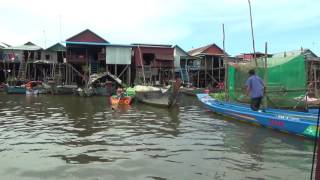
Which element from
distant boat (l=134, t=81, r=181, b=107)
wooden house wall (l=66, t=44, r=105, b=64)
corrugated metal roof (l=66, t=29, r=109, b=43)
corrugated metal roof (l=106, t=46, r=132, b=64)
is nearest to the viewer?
distant boat (l=134, t=81, r=181, b=107)

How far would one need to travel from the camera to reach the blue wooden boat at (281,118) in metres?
11.5

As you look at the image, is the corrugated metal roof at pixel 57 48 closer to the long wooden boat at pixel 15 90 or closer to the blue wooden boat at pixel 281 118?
the long wooden boat at pixel 15 90

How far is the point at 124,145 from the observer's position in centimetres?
1100

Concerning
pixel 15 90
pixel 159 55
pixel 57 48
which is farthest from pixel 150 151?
pixel 57 48

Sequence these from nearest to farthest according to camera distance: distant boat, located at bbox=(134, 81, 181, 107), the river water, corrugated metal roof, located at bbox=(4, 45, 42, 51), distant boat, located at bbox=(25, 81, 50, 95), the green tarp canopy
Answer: the river water, the green tarp canopy, distant boat, located at bbox=(134, 81, 181, 107), distant boat, located at bbox=(25, 81, 50, 95), corrugated metal roof, located at bbox=(4, 45, 42, 51)

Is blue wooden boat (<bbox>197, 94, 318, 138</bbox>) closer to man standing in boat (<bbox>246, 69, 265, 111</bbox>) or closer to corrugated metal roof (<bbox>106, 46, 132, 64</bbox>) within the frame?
man standing in boat (<bbox>246, 69, 265, 111</bbox>)

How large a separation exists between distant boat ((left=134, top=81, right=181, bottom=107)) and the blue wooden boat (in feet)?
20.5

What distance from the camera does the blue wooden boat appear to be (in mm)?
11489

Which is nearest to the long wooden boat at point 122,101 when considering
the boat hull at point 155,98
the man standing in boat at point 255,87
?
the boat hull at point 155,98

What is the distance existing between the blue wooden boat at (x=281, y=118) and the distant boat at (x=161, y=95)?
626 cm

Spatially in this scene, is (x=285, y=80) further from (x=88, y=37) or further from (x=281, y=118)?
(x=88, y=37)

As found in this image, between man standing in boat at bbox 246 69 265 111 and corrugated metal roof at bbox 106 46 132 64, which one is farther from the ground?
corrugated metal roof at bbox 106 46 132 64

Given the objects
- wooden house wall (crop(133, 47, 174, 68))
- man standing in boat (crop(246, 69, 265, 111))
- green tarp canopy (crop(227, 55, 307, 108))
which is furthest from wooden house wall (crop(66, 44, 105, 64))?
man standing in boat (crop(246, 69, 265, 111))

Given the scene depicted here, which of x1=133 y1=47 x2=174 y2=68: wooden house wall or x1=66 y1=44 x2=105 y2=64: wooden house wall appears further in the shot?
x1=133 y1=47 x2=174 y2=68: wooden house wall
